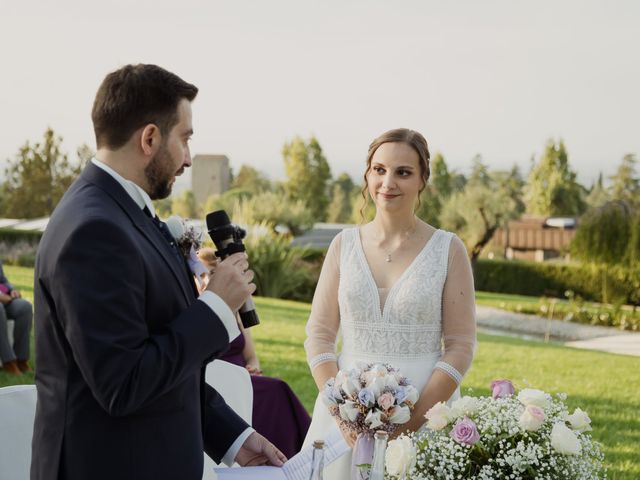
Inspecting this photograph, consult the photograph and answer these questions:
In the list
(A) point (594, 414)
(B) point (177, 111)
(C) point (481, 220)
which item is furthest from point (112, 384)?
(C) point (481, 220)

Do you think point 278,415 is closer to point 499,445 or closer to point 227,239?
point 499,445

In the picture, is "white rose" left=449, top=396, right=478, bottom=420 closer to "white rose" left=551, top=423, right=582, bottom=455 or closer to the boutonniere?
"white rose" left=551, top=423, right=582, bottom=455

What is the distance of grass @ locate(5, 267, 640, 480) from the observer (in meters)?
7.27

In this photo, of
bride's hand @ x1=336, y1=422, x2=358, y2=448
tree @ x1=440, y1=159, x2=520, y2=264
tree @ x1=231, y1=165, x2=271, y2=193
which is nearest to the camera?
bride's hand @ x1=336, y1=422, x2=358, y2=448

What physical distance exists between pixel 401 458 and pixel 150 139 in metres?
1.29

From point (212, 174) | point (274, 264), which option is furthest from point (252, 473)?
point (212, 174)

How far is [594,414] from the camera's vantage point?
324 inches

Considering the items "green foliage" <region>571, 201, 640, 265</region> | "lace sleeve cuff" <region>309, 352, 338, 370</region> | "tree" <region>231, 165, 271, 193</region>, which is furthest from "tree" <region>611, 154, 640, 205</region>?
"lace sleeve cuff" <region>309, 352, 338, 370</region>

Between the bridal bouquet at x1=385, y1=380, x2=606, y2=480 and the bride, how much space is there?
80 centimetres

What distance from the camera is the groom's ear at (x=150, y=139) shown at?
2.00 meters

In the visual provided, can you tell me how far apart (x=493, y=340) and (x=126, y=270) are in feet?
44.3

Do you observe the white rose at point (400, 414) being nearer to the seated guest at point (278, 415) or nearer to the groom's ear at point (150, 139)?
the groom's ear at point (150, 139)

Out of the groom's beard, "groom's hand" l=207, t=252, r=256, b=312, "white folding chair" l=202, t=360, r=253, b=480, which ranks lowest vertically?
"white folding chair" l=202, t=360, r=253, b=480

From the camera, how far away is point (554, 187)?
64250mm
